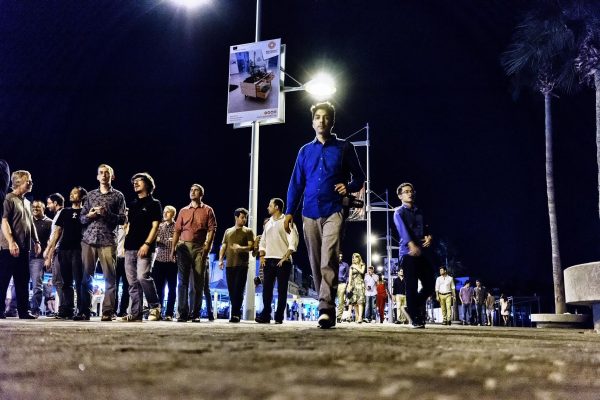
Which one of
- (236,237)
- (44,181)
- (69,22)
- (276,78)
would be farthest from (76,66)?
(236,237)

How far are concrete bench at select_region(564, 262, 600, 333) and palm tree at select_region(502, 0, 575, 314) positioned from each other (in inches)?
500

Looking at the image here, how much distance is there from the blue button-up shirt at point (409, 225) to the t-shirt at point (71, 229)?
4.43 metres

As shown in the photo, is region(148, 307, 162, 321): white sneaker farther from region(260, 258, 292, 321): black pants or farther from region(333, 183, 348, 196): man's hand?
region(333, 183, 348, 196): man's hand

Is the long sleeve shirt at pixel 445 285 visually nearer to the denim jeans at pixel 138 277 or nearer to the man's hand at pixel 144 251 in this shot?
the denim jeans at pixel 138 277

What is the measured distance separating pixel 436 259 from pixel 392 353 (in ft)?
17.0

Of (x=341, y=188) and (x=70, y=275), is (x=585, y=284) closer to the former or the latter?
(x=341, y=188)

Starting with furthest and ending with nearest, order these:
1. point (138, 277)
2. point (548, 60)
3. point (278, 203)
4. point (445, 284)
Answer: point (548, 60) → point (445, 284) → point (278, 203) → point (138, 277)

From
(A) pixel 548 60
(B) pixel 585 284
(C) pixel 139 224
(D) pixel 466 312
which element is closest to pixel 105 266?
(C) pixel 139 224

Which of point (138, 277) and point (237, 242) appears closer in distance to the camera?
point (138, 277)

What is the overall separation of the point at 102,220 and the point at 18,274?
5.59 feet

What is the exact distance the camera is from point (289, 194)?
5617 mm

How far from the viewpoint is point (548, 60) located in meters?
18.3

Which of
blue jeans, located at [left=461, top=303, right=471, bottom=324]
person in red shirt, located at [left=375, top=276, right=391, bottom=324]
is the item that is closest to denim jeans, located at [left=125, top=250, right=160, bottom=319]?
person in red shirt, located at [left=375, top=276, right=391, bottom=324]

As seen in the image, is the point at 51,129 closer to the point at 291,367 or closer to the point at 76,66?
the point at 76,66
